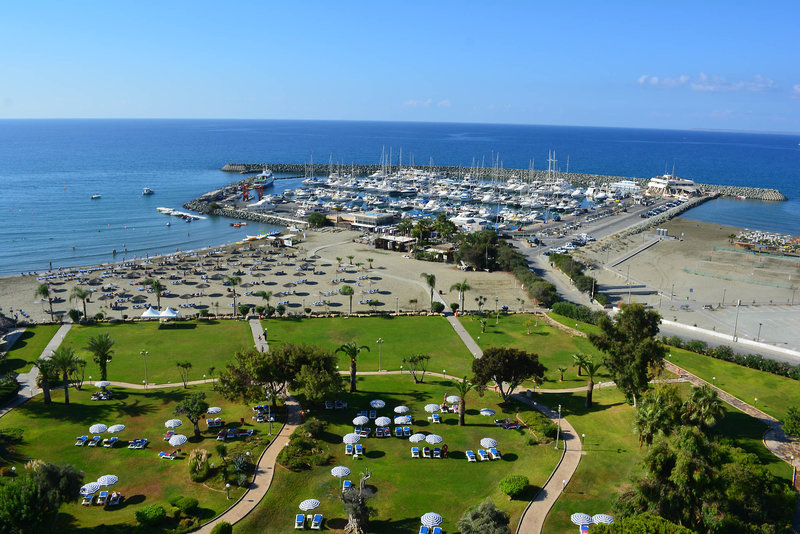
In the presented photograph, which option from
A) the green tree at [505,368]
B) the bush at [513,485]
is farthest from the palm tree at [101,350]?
the bush at [513,485]

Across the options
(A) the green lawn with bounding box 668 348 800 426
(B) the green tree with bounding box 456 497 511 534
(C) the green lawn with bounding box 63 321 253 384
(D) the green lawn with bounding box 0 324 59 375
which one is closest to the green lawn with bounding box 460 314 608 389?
(A) the green lawn with bounding box 668 348 800 426

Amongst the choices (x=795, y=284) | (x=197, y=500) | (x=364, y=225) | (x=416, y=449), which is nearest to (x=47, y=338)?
(x=197, y=500)

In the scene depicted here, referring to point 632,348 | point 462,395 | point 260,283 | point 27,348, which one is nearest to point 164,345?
point 27,348

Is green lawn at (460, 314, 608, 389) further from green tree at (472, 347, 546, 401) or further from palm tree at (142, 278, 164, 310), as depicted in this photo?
palm tree at (142, 278, 164, 310)

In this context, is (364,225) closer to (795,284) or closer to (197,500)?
(795,284)

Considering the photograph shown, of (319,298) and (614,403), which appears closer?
(614,403)

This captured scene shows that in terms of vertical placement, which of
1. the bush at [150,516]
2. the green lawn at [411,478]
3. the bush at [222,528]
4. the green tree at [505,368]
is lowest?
the green lawn at [411,478]

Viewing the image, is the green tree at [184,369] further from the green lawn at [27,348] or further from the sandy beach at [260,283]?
the sandy beach at [260,283]
